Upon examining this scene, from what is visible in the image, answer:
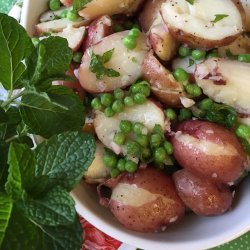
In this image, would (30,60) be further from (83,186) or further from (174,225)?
(174,225)

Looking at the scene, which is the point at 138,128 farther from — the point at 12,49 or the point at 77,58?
the point at 12,49

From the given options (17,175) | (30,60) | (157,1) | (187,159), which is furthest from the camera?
(157,1)

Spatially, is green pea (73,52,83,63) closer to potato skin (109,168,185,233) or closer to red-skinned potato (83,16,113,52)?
red-skinned potato (83,16,113,52)

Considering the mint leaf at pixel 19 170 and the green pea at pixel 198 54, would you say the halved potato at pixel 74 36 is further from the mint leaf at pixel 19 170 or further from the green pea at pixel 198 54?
the mint leaf at pixel 19 170

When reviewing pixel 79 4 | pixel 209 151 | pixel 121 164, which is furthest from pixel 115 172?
pixel 79 4

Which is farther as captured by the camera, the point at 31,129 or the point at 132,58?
the point at 132,58

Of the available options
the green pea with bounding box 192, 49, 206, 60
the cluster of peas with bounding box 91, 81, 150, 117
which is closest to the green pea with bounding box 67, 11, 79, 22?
the cluster of peas with bounding box 91, 81, 150, 117

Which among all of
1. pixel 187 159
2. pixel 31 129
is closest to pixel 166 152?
pixel 187 159
